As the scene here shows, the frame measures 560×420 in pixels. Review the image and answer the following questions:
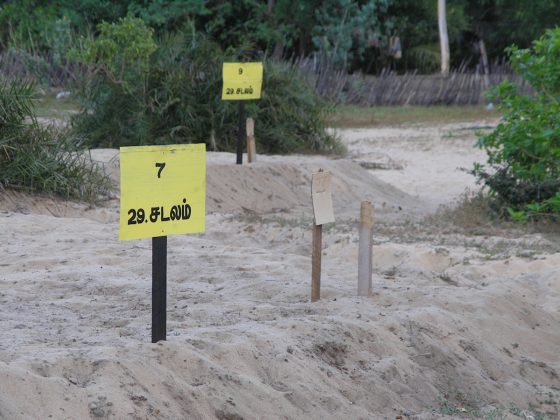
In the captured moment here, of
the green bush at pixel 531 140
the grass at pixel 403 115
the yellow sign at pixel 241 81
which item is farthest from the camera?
the grass at pixel 403 115

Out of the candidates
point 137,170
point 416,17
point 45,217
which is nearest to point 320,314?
point 137,170

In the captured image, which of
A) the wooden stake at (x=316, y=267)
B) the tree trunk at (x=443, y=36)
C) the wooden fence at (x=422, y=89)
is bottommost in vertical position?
the wooden stake at (x=316, y=267)

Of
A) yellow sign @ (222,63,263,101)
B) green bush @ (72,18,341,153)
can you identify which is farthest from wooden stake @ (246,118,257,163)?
green bush @ (72,18,341,153)

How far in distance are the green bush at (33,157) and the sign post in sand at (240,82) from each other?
2.04 meters

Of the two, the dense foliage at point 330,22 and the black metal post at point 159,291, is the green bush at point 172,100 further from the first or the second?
the dense foliage at point 330,22

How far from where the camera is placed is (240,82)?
10.9 m

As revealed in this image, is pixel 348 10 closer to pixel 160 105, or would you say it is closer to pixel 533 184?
pixel 160 105

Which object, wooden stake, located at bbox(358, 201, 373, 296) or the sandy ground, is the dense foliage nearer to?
the sandy ground

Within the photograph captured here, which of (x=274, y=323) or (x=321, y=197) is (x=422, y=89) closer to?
(x=321, y=197)

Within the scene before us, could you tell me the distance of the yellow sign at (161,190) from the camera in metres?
3.93

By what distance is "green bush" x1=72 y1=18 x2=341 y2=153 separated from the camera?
12.7 meters

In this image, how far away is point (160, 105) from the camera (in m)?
12.7

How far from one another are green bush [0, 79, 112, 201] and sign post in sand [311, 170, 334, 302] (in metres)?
3.98

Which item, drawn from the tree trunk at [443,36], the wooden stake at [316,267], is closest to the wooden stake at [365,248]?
the wooden stake at [316,267]
